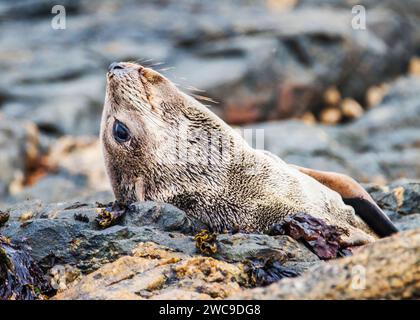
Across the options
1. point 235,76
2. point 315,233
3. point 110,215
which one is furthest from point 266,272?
point 235,76

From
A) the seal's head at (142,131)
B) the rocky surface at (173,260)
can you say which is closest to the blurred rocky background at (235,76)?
the seal's head at (142,131)

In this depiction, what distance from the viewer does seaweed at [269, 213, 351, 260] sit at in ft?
26.6

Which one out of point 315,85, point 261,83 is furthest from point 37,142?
→ point 315,85

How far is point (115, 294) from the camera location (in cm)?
648

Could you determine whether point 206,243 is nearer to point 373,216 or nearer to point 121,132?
point 121,132

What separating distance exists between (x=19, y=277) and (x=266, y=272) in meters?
2.28

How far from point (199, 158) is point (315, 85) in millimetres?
20444

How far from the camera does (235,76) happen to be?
2820cm

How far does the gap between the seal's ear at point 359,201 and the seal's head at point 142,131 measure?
7.61 feet

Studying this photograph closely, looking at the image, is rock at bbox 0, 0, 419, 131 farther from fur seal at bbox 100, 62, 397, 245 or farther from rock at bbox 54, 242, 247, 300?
rock at bbox 54, 242, 247, 300

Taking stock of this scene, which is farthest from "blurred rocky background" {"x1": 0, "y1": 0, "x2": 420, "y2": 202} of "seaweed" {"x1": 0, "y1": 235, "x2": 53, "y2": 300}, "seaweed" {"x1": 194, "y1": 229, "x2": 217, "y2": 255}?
"seaweed" {"x1": 0, "y1": 235, "x2": 53, "y2": 300}

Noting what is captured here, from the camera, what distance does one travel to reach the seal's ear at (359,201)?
9.88 metres

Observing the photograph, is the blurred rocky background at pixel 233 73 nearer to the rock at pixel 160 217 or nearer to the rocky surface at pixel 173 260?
the rock at pixel 160 217

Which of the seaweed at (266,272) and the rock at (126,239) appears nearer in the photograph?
the seaweed at (266,272)
